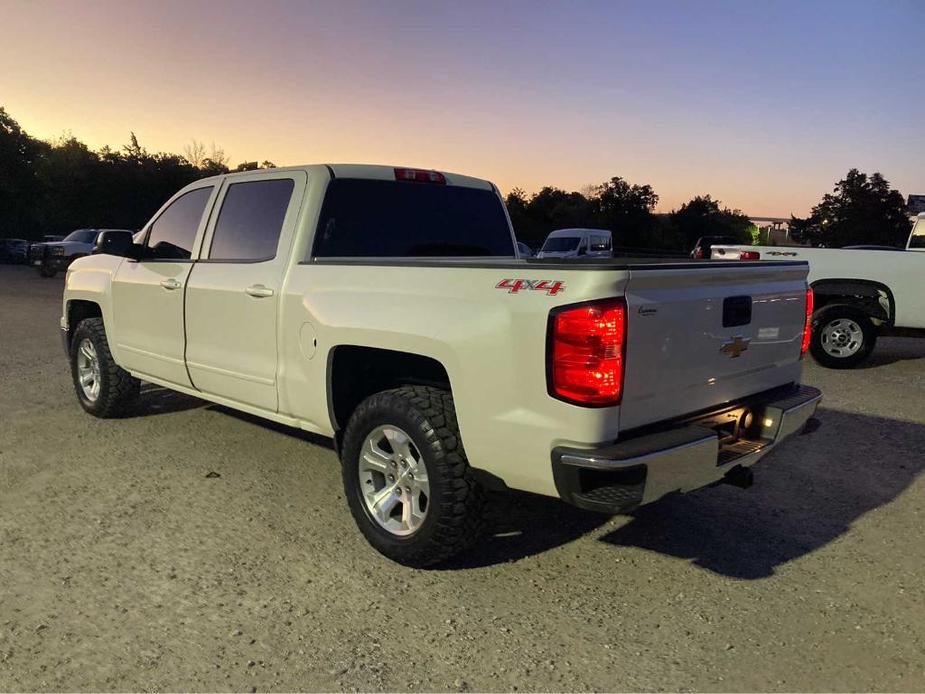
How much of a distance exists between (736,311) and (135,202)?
172ft

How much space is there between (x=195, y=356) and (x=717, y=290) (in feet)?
10.8

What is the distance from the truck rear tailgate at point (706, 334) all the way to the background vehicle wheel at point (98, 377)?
14.9ft

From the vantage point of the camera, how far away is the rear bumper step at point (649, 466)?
9.18 feet

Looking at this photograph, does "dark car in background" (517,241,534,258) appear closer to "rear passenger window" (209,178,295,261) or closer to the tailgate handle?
"rear passenger window" (209,178,295,261)

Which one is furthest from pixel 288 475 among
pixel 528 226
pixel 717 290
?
pixel 528 226

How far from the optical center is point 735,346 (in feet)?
11.3

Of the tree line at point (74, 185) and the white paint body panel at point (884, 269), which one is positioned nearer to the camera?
the white paint body panel at point (884, 269)

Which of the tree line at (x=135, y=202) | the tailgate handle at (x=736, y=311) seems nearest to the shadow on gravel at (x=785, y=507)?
the tailgate handle at (x=736, y=311)

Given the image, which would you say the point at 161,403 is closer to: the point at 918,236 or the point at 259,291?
the point at 259,291

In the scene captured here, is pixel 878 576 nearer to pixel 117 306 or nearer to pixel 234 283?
pixel 234 283

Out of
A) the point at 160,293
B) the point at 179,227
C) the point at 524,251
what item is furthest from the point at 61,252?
the point at 160,293

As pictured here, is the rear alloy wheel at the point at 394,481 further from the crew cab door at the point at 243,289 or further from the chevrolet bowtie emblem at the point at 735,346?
the chevrolet bowtie emblem at the point at 735,346

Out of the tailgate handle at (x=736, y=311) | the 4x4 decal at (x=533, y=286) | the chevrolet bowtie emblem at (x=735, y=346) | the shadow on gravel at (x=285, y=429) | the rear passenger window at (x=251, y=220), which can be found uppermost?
the rear passenger window at (x=251, y=220)

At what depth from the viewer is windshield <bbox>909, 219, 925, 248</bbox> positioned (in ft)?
33.2
